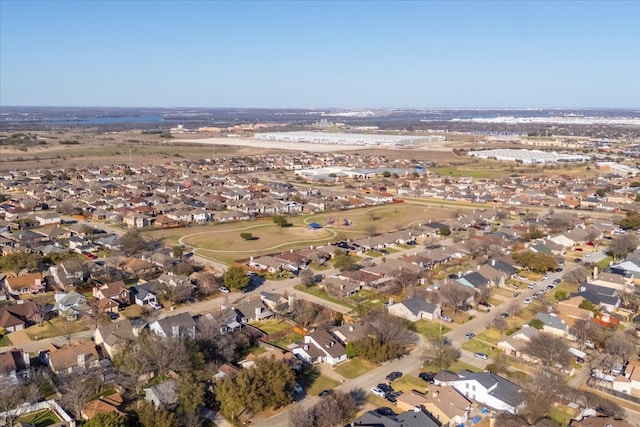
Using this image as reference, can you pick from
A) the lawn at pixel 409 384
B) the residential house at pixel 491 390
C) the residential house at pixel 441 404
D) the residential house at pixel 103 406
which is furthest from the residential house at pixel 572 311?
the residential house at pixel 103 406

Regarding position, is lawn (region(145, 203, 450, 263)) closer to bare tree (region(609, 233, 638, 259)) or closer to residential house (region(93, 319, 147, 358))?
residential house (region(93, 319, 147, 358))

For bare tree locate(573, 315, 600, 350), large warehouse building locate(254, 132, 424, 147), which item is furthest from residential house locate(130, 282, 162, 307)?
large warehouse building locate(254, 132, 424, 147)

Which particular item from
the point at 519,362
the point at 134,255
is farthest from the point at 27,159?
the point at 519,362

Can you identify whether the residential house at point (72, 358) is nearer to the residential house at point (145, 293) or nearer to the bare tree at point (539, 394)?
the residential house at point (145, 293)

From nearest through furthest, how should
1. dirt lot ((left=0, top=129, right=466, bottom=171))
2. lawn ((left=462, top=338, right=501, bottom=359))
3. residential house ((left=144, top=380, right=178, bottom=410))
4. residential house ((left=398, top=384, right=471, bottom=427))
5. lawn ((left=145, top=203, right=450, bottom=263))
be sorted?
residential house ((left=144, top=380, right=178, bottom=410)) < residential house ((left=398, top=384, right=471, bottom=427)) < lawn ((left=462, top=338, right=501, bottom=359)) < lawn ((left=145, top=203, right=450, bottom=263)) < dirt lot ((left=0, top=129, right=466, bottom=171))

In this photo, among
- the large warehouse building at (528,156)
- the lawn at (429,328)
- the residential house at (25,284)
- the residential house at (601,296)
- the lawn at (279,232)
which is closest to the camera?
the lawn at (429,328)

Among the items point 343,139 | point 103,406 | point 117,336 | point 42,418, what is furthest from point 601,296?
point 343,139

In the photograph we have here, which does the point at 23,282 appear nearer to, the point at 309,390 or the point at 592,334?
the point at 309,390
